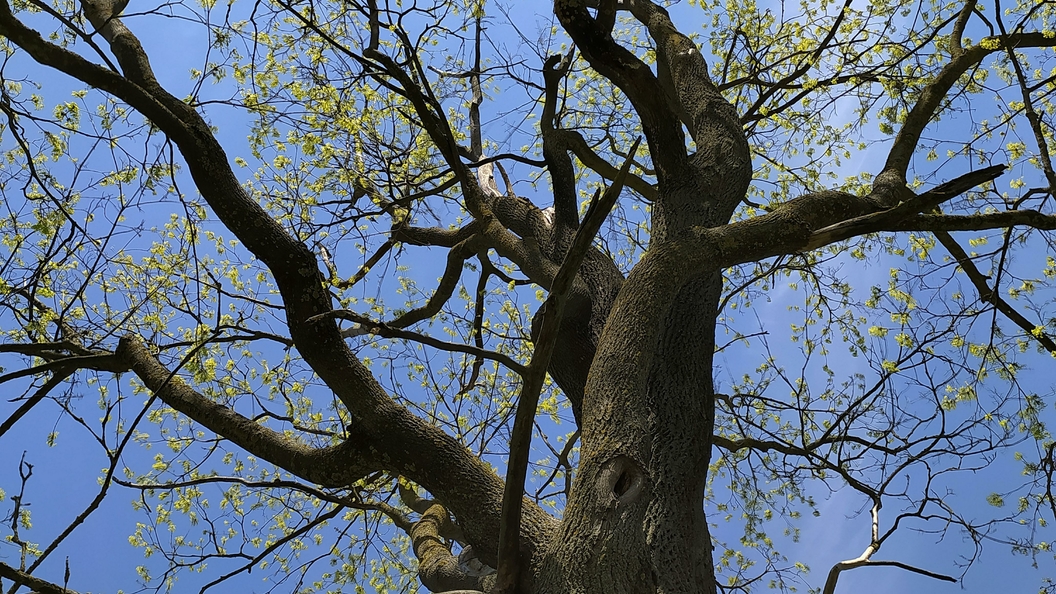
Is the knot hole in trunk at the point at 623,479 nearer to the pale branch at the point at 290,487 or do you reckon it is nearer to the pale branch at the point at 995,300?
the pale branch at the point at 290,487

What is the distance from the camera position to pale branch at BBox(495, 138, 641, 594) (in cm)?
190

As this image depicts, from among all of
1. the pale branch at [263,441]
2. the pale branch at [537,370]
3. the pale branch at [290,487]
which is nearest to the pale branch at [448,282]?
the pale branch at [290,487]

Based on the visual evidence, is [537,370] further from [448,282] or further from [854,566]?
[448,282]

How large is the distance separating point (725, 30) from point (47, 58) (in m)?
4.74

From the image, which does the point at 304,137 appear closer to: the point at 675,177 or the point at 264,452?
the point at 264,452

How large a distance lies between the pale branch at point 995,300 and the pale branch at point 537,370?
2350 millimetres

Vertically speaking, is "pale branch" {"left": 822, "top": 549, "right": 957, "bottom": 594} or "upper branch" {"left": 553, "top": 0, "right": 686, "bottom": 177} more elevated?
"upper branch" {"left": 553, "top": 0, "right": 686, "bottom": 177}

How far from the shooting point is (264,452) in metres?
2.97

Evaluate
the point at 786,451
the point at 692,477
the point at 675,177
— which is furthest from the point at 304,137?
the point at 786,451

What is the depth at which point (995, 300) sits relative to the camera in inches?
146

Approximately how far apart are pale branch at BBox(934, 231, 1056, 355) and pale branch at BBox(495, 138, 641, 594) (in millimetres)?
2350

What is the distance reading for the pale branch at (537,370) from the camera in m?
1.90

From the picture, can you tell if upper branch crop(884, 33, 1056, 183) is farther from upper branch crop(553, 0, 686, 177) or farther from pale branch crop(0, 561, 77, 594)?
pale branch crop(0, 561, 77, 594)

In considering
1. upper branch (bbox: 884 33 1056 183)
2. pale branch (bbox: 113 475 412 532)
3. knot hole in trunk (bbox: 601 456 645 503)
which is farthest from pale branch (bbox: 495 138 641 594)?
upper branch (bbox: 884 33 1056 183)
